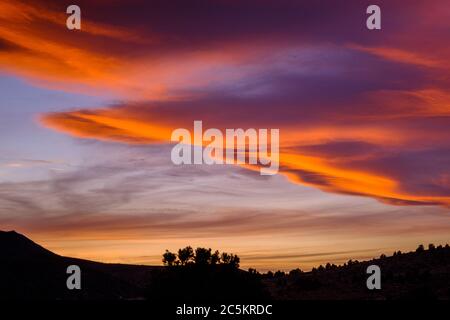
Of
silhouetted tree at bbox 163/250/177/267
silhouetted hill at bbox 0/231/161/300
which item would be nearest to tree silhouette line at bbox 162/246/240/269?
silhouetted tree at bbox 163/250/177/267

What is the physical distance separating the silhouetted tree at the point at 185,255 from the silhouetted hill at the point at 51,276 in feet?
106

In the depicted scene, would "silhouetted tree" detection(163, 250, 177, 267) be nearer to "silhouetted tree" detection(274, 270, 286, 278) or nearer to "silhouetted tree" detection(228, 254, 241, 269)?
"silhouetted tree" detection(228, 254, 241, 269)

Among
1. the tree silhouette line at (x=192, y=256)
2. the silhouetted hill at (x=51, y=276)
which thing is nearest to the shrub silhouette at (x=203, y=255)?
the tree silhouette line at (x=192, y=256)

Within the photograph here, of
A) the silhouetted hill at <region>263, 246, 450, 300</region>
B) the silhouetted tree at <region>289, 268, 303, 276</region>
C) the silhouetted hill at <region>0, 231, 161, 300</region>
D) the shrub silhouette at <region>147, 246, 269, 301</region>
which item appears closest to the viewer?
the shrub silhouette at <region>147, 246, 269, 301</region>

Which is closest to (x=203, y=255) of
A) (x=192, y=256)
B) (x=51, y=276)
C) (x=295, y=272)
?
(x=192, y=256)

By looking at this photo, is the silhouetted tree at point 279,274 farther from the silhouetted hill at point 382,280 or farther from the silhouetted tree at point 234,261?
Result: the silhouetted tree at point 234,261

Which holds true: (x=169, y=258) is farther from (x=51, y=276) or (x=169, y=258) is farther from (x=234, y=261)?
(x=51, y=276)

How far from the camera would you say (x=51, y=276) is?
9725 cm

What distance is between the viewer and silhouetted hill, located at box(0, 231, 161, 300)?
295 feet

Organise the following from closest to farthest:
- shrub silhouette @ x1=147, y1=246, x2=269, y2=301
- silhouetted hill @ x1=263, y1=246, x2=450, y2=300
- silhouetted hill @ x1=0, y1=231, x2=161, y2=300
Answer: shrub silhouette @ x1=147, y1=246, x2=269, y2=301, silhouetted hill @ x1=263, y1=246, x2=450, y2=300, silhouetted hill @ x1=0, y1=231, x2=161, y2=300

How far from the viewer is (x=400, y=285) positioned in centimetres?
6688

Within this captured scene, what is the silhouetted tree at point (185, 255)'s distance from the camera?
4762cm
